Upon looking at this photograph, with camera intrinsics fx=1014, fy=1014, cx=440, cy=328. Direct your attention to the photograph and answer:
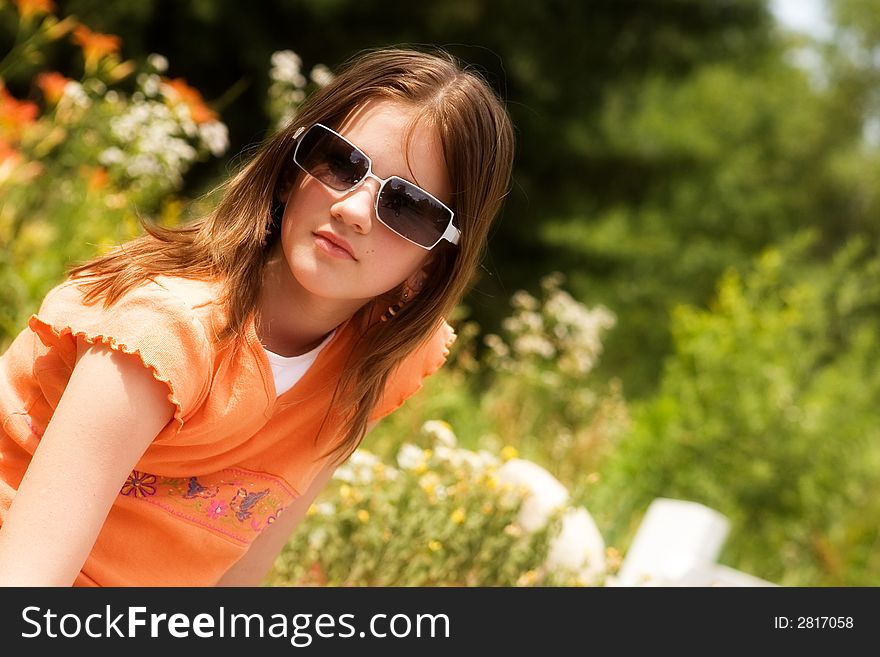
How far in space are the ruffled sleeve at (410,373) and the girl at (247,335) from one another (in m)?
0.13

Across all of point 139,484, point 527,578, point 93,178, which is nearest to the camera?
point 139,484

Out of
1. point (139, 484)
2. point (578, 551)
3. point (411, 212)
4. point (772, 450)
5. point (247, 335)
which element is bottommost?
point (139, 484)

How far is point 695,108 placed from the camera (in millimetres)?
14469

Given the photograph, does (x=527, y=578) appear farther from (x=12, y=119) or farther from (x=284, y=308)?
(x=12, y=119)

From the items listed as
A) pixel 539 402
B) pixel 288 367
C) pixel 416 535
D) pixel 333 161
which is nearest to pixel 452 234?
pixel 333 161

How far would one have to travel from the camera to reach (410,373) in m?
2.01

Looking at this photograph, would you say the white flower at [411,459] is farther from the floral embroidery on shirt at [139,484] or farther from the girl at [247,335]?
the floral embroidery on shirt at [139,484]

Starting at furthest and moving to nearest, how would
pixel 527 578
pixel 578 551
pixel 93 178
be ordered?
pixel 93 178
pixel 578 551
pixel 527 578

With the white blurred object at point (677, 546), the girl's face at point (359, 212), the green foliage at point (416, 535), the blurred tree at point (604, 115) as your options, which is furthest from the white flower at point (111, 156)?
the girl's face at point (359, 212)

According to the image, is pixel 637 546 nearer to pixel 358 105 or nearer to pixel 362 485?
pixel 362 485

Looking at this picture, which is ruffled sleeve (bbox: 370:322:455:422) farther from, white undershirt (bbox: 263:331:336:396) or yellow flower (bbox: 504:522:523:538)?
yellow flower (bbox: 504:522:523:538)

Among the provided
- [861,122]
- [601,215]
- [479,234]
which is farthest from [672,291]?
[479,234]

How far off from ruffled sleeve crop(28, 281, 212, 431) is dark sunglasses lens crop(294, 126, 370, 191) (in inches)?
11.9

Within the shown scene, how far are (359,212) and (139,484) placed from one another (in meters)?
0.56
